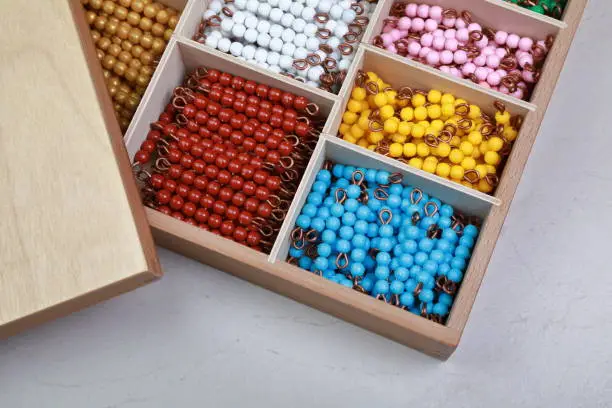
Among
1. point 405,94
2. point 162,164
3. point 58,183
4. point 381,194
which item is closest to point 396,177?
point 381,194

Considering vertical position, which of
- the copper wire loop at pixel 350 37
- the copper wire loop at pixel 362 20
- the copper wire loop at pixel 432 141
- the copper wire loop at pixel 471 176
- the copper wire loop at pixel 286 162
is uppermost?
the copper wire loop at pixel 362 20

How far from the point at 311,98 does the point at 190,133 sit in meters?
0.27

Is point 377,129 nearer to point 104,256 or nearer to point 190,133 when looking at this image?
point 190,133

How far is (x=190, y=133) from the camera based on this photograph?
1.54 meters

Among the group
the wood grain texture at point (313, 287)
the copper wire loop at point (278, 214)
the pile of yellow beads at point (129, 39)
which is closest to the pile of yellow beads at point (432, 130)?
the copper wire loop at point (278, 214)

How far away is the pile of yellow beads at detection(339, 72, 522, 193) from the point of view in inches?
57.5

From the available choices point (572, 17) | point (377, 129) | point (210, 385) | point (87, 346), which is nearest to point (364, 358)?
point (210, 385)

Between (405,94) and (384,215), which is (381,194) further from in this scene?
(405,94)

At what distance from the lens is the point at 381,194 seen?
4.92 feet

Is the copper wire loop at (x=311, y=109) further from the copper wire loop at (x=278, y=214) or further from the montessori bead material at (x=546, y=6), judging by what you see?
the montessori bead material at (x=546, y=6)

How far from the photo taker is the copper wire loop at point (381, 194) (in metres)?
1.49

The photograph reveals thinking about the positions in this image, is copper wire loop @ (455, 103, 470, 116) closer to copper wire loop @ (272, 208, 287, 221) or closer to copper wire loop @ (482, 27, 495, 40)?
copper wire loop @ (482, 27, 495, 40)

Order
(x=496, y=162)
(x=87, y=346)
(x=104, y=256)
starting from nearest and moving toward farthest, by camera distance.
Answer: (x=104, y=256) → (x=496, y=162) → (x=87, y=346)

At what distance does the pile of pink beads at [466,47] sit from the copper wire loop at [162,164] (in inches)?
20.2
